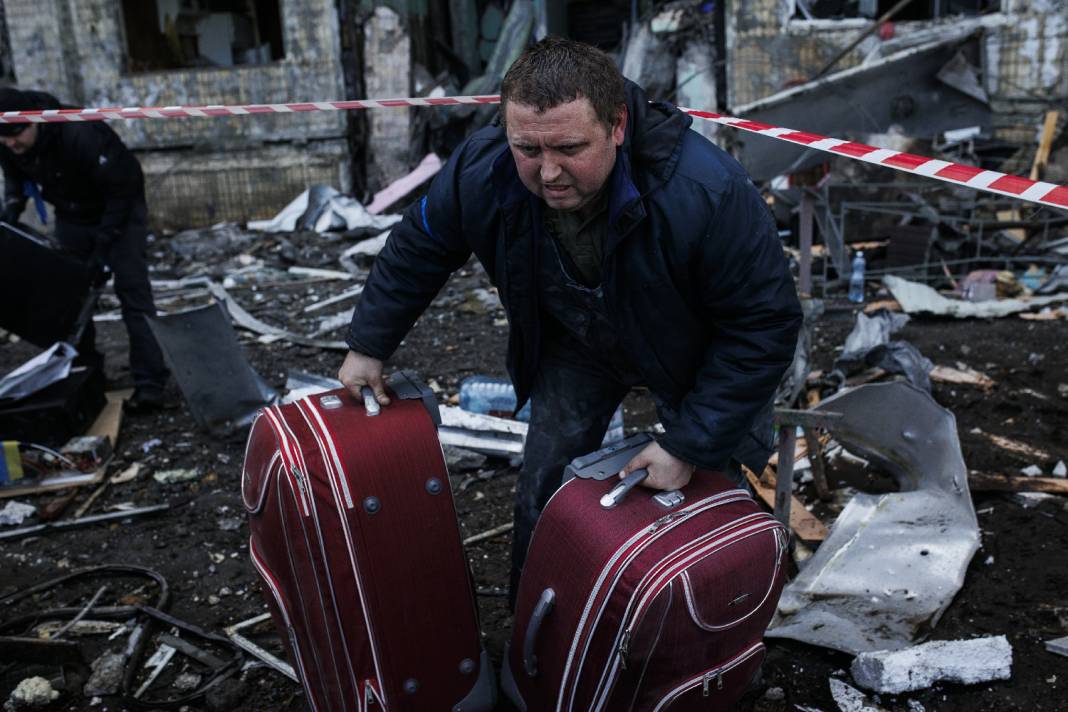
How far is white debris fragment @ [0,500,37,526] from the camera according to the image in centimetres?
420

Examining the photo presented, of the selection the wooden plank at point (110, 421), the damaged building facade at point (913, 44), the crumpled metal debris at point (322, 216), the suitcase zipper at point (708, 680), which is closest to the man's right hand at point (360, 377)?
the suitcase zipper at point (708, 680)

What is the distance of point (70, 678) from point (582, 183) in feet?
8.17

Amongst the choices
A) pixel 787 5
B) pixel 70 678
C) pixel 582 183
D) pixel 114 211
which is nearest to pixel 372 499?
pixel 582 183

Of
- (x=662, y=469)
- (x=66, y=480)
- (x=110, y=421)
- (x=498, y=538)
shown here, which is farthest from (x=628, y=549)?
(x=110, y=421)

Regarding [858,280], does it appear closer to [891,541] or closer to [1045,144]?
[1045,144]

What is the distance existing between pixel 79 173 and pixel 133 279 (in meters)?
0.71

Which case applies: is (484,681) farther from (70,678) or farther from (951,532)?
(951,532)

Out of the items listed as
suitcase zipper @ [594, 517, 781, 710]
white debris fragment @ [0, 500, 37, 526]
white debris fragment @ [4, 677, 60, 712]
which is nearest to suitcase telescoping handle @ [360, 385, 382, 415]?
suitcase zipper @ [594, 517, 781, 710]

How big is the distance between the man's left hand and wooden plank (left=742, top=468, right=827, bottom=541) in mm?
1478

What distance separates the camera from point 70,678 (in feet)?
9.83

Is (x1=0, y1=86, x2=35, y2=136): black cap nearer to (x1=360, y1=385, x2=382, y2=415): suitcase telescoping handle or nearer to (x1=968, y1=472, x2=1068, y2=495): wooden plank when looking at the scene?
(x1=360, y1=385, x2=382, y2=415): suitcase telescoping handle

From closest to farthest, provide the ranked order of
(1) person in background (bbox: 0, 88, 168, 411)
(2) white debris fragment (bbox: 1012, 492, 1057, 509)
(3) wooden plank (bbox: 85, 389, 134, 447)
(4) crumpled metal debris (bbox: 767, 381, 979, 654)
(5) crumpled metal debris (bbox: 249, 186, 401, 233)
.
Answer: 1. (4) crumpled metal debris (bbox: 767, 381, 979, 654)
2. (2) white debris fragment (bbox: 1012, 492, 1057, 509)
3. (1) person in background (bbox: 0, 88, 168, 411)
4. (3) wooden plank (bbox: 85, 389, 134, 447)
5. (5) crumpled metal debris (bbox: 249, 186, 401, 233)

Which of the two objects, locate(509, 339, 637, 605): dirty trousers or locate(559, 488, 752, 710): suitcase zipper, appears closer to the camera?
locate(559, 488, 752, 710): suitcase zipper

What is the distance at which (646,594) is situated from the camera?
1.96 meters
